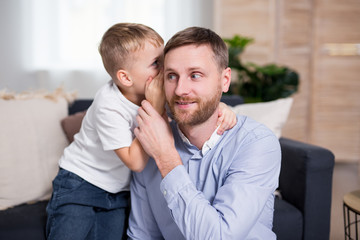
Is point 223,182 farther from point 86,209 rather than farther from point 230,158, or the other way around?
point 86,209

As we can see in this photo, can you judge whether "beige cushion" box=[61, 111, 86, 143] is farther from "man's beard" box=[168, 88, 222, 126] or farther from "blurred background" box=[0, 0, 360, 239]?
"blurred background" box=[0, 0, 360, 239]

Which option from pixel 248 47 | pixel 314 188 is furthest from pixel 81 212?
pixel 248 47

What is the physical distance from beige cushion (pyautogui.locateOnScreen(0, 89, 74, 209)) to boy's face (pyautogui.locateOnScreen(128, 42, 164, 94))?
76 cm

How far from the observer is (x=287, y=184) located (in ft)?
6.14

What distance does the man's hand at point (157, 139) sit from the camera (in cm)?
115

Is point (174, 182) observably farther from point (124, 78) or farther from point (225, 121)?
point (124, 78)

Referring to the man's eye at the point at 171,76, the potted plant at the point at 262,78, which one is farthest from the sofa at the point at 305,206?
the potted plant at the point at 262,78

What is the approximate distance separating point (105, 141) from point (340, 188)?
286 centimetres

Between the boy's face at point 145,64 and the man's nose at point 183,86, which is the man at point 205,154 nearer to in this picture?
the man's nose at point 183,86

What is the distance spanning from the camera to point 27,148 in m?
1.83

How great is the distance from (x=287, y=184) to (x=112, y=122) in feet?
3.36

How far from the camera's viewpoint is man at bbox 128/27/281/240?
105cm

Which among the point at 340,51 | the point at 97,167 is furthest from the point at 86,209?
the point at 340,51

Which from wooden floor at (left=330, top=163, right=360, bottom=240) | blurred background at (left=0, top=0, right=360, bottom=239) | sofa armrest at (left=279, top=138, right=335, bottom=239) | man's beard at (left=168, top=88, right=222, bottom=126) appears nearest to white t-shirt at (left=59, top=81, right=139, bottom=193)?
man's beard at (left=168, top=88, right=222, bottom=126)
